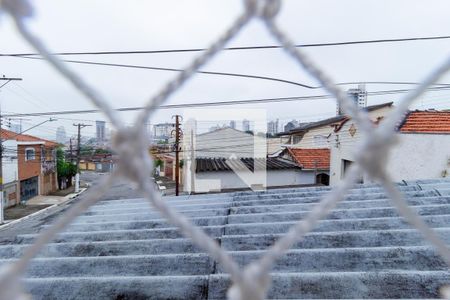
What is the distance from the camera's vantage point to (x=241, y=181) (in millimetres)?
Answer: 11445

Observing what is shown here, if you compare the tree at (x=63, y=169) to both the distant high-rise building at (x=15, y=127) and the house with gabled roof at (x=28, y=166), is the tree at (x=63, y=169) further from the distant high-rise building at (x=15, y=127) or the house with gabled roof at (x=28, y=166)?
the distant high-rise building at (x=15, y=127)

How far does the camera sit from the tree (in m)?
19.8

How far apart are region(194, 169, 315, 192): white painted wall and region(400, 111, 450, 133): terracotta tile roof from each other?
5.33 meters

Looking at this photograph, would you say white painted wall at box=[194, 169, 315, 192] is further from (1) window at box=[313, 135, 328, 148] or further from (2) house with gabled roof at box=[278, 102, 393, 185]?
(1) window at box=[313, 135, 328, 148]

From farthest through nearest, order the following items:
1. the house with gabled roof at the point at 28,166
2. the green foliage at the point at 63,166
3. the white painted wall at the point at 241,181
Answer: the green foliage at the point at 63,166 < the house with gabled roof at the point at 28,166 < the white painted wall at the point at 241,181

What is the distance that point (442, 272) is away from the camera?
3.65 feet

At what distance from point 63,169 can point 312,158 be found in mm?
15436

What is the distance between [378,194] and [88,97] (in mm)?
2187

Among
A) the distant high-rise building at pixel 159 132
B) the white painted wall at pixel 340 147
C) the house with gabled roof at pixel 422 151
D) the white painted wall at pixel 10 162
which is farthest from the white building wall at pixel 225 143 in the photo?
the distant high-rise building at pixel 159 132

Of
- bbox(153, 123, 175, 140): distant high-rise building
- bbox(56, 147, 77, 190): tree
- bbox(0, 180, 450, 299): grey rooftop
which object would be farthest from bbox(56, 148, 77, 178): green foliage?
bbox(0, 180, 450, 299): grey rooftop

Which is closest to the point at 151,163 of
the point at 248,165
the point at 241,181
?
the point at 241,181

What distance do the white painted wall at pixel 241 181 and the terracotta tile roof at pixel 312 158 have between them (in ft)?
1.11

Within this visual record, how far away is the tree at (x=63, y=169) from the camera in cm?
1980

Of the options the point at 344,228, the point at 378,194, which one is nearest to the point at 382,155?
the point at 344,228
